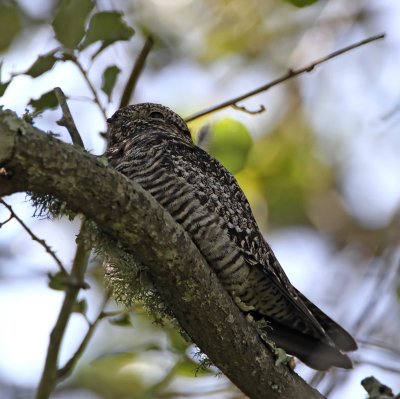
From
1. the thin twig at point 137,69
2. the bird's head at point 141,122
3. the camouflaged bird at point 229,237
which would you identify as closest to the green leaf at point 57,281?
the camouflaged bird at point 229,237

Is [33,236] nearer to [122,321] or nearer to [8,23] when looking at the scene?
[122,321]

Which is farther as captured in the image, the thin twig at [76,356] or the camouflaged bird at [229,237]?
the thin twig at [76,356]

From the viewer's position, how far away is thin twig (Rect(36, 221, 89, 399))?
3.48 metres

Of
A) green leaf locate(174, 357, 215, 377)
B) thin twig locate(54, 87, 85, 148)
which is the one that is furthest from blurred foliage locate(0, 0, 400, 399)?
thin twig locate(54, 87, 85, 148)

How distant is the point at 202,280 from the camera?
3035mm

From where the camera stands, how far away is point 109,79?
3.92 meters

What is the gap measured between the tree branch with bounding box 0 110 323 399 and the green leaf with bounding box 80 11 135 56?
1128 mm

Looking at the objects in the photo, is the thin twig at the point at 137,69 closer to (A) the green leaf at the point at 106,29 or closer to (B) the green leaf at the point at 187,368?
(A) the green leaf at the point at 106,29

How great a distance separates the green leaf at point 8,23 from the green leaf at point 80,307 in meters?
1.30

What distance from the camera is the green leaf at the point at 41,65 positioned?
11.3 feet

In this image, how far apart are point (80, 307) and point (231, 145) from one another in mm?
1168

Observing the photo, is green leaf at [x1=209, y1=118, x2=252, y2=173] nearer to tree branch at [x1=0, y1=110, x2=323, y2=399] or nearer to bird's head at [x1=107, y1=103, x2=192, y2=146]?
bird's head at [x1=107, y1=103, x2=192, y2=146]

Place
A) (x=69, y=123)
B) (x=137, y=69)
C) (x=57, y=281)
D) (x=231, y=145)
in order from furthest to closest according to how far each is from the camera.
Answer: (x=231, y=145) → (x=137, y=69) → (x=57, y=281) → (x=69, y=123)

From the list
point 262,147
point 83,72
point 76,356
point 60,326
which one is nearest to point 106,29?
point 83,72
